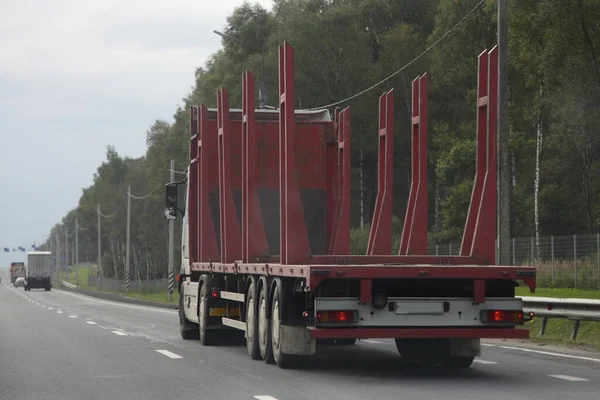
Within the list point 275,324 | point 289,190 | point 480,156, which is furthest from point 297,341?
point 480,156

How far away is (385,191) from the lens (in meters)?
17.4

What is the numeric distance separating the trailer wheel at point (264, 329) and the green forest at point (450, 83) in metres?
32.0

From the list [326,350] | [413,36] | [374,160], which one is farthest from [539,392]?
[374,160]

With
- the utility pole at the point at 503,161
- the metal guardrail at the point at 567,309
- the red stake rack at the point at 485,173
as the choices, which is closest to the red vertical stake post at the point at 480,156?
the red stake rack at the point at 485,173

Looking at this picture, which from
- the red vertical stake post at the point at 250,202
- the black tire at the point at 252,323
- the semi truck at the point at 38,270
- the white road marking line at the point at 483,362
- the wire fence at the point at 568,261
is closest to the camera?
the white road marking line at the point at 483,362

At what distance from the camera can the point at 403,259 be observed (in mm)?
15156

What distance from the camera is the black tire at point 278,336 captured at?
14.2m

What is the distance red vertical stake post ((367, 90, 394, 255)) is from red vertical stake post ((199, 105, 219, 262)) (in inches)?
116

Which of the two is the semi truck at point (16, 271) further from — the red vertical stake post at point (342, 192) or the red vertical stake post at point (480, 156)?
the red vertical stake post at point (480, 156)

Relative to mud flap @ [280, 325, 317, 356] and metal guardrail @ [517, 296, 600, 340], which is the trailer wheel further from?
metal guardrail @ [517, 296, 600, 340]

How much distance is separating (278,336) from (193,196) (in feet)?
22.9

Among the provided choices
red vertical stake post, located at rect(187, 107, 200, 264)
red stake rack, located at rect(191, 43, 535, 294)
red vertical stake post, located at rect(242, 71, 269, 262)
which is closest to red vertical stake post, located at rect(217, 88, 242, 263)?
red stake rack, located at rect(191, 43, 535, 294)

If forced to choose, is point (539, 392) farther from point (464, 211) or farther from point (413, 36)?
point (413, 36)

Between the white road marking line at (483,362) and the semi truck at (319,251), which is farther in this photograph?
the white road marking line at (483,362)
